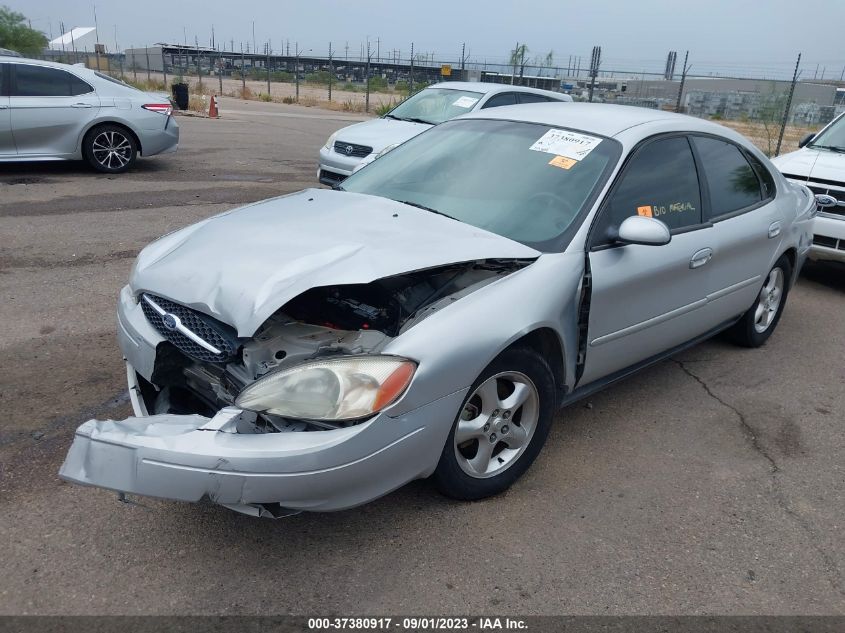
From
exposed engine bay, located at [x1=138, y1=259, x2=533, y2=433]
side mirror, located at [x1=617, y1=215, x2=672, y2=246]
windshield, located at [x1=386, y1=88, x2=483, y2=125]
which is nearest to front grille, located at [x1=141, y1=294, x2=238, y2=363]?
exposed engine bay, located at [x1=138, y1=259, x2=533, y2=433]

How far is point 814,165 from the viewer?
7.12 meters

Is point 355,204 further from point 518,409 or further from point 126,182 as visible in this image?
point 126,182

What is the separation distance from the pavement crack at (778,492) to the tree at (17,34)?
55070 millimetres

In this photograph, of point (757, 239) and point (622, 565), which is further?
point (757, 239)

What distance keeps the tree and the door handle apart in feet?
180

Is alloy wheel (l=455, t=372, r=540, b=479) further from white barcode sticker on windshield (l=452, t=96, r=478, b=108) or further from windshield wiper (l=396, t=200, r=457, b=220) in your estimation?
white barcode sticker on windshield (l=452, t=96, r=478, b=108)

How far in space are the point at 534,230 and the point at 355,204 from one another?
949mm

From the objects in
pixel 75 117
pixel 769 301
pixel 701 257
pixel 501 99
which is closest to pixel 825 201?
pixel 769 301

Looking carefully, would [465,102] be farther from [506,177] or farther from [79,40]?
[79,40]

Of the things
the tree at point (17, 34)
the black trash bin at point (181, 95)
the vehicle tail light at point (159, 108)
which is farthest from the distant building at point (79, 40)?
the vehicle tail light at point (159, 108)

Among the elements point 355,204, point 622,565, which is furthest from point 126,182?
point 622,565

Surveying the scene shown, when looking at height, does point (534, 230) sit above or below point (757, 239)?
above

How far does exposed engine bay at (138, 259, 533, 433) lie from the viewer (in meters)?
2.88

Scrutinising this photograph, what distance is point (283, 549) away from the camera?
114 inches
